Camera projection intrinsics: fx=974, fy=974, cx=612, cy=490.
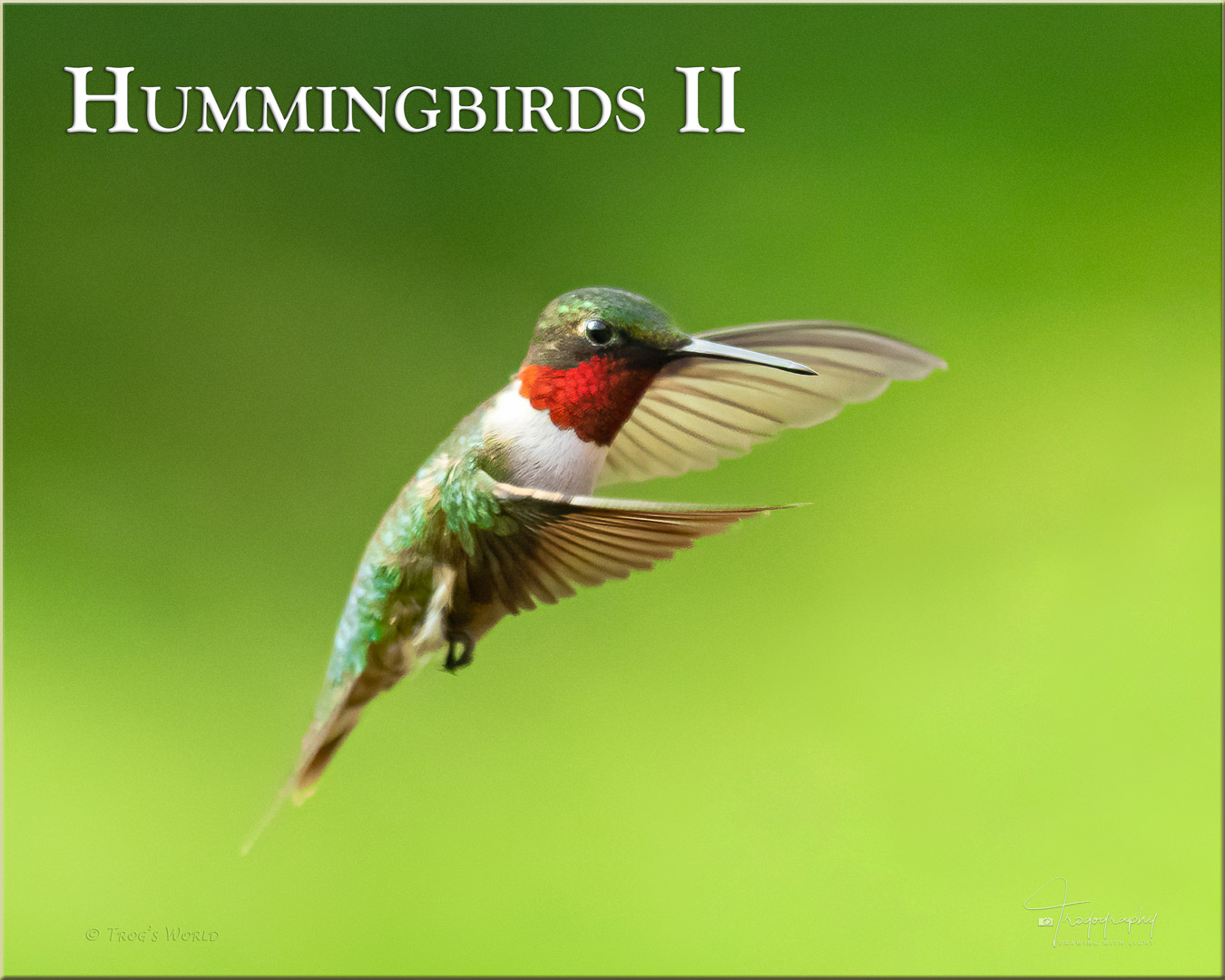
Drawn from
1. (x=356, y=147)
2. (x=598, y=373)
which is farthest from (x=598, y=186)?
(x=598, y=373)

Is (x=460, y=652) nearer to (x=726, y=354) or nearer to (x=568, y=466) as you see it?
(x=568, y=466)

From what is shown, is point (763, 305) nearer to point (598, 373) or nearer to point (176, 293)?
point (598, 373)

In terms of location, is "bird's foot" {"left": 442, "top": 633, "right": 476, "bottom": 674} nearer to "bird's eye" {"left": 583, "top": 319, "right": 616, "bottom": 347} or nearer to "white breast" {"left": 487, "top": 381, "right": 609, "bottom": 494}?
"white breast" {"left": 487, "top": 381, "right": 609, "bottom": 494}

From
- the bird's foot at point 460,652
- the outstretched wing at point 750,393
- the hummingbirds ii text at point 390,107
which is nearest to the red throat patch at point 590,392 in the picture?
the outstretched wing at point 750,393

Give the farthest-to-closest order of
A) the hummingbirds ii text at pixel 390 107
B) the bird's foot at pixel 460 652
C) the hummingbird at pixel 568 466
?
the hummingbirds ii text at pixel 390 107
the bird's foot at pixel 460 652
the hummingbird at pixel 568 466

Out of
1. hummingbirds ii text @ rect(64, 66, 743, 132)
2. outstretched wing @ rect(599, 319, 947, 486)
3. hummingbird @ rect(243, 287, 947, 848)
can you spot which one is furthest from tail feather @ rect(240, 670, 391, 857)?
hummingbirds ii text @ rect(64, 66, 743, 132)

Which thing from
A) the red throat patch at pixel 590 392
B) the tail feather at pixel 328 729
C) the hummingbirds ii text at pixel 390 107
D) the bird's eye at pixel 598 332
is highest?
the hummingbirds ii text at pixel 390 107

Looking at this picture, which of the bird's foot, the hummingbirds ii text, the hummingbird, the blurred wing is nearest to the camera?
the blurred wing

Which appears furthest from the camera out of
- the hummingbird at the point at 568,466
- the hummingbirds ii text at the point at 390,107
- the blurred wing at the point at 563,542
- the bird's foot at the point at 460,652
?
the hummingbirds ii text at the point at 390,107

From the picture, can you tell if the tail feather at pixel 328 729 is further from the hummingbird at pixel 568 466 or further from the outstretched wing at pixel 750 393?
the outstretched wing at pixel 750 393
